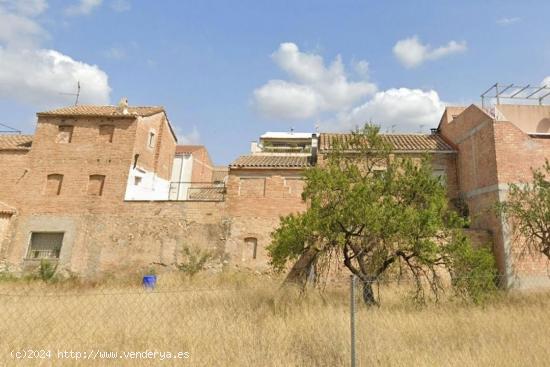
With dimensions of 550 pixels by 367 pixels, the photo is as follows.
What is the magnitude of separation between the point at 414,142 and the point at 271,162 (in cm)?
865

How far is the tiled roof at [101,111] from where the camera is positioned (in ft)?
62.3

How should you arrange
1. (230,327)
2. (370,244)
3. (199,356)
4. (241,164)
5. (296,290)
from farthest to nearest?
(241,164) < (296,290) < (370,244) < (230,327) < (199,356)

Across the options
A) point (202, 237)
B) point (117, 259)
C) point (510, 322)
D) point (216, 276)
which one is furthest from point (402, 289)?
point (117, 259)

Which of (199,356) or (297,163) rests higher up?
(297,163)

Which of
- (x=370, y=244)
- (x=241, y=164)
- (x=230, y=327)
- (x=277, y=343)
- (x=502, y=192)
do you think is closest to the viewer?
(x=277, y=343)

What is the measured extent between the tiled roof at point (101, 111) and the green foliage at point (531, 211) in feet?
64.6

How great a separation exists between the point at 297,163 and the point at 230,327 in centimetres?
1305

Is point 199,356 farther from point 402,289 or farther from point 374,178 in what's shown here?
point 402,289

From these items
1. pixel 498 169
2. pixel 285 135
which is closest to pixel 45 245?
pixel 498 169

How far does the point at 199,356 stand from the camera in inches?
196

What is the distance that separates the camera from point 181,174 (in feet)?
81.0

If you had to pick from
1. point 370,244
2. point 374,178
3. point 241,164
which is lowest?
point 370,244

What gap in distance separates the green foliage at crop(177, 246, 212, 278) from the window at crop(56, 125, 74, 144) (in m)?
10.2

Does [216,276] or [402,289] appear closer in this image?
[402,289]
